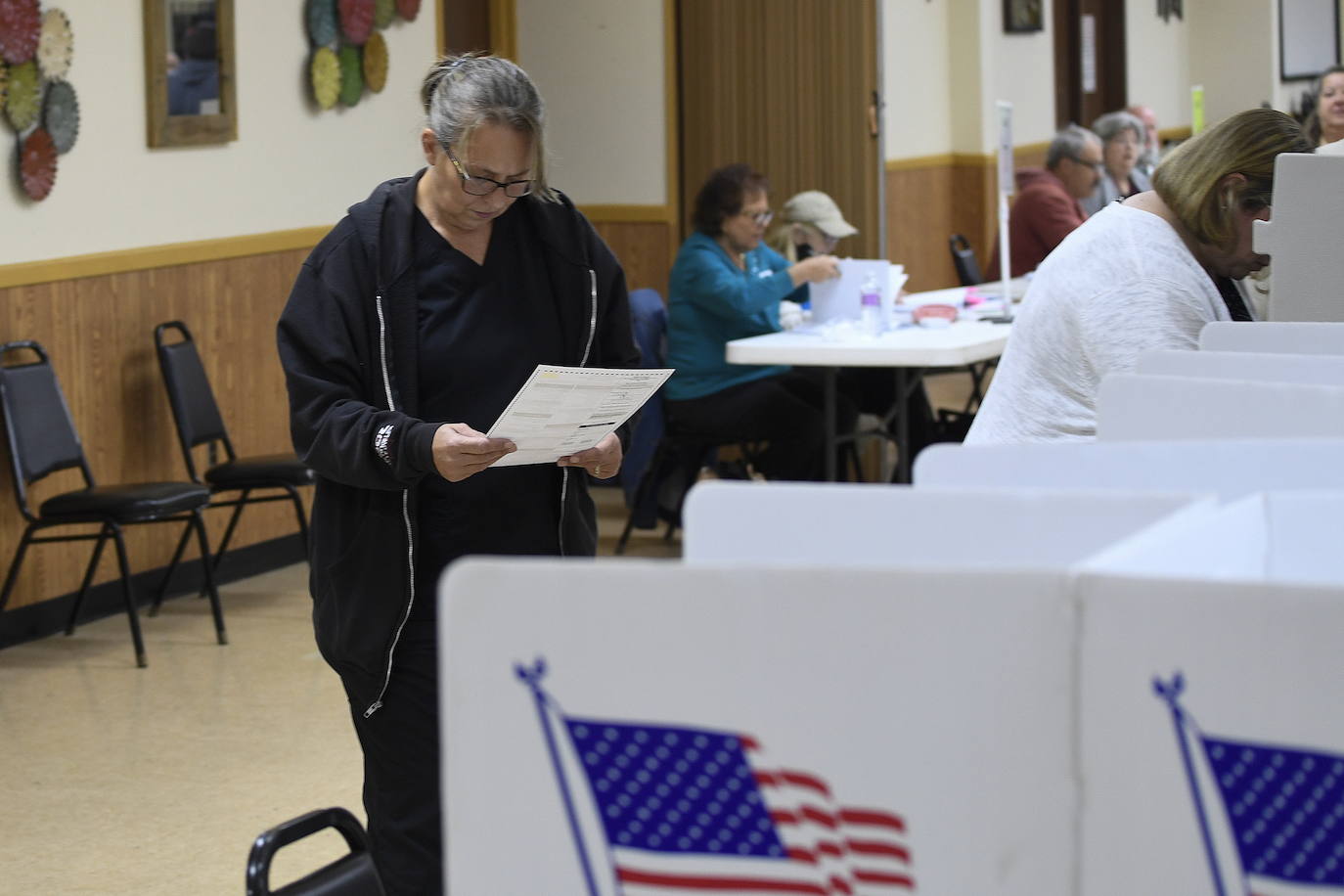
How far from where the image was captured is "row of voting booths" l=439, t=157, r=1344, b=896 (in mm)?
969

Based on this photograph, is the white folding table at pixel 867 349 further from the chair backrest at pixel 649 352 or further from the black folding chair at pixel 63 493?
the black folding chair at pixel 63 493

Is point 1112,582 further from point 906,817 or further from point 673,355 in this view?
point 673,355

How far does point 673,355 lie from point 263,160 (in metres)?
1.62

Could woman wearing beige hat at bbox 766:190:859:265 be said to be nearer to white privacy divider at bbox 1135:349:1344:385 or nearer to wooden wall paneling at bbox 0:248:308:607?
wooden wall paneling at bbox 0:248:308:607

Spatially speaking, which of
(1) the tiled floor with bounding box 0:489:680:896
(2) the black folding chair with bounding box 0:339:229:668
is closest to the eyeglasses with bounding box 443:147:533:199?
(1) the tiled floor with bounding box 0:489:680:896

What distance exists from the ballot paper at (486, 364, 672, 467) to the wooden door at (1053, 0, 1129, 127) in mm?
11019

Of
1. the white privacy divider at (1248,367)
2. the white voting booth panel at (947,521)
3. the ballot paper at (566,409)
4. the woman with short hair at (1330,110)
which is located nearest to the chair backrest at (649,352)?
the woman with short hair at (1330,110)

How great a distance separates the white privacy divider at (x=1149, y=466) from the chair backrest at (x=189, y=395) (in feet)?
15.5

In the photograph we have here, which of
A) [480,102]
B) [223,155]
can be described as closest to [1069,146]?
[223,155]

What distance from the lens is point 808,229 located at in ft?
23.0

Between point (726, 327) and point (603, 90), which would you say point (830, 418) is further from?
point (603, 90)

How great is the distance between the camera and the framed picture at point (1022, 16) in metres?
11.3

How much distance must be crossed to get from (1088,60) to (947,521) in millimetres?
12710

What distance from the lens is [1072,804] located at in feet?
3.32
